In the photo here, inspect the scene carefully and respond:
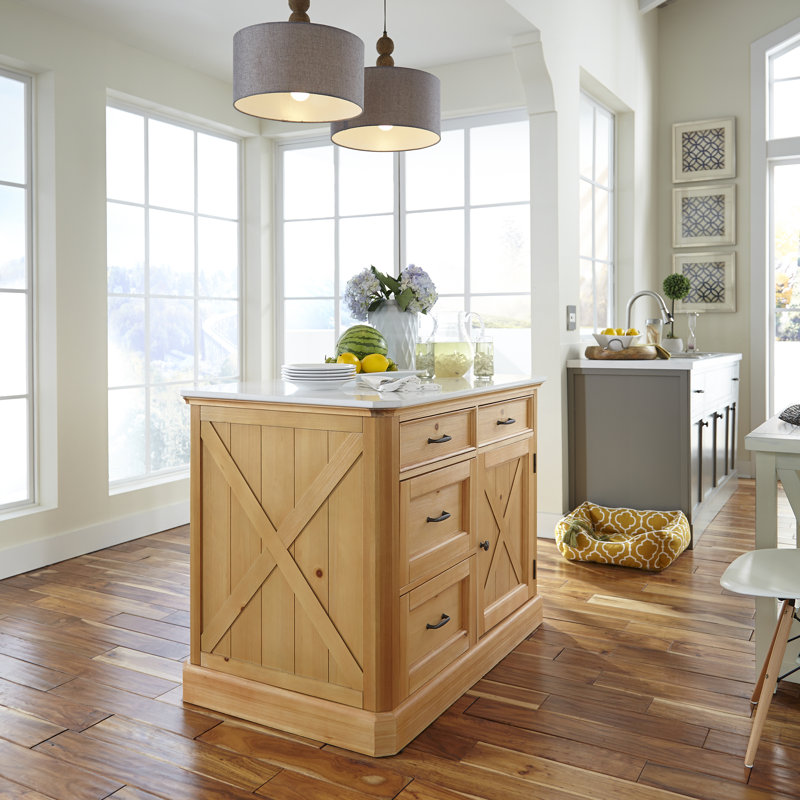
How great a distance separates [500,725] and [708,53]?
508cm

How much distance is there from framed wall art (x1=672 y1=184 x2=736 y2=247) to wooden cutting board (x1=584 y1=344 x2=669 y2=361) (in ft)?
6.14

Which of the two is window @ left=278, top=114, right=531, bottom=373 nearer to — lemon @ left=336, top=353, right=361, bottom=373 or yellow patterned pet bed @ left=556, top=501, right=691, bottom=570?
yellow patterned pet bed @ left=556, top=501, right=691, bottom=570

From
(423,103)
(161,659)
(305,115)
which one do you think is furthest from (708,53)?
(161,659)

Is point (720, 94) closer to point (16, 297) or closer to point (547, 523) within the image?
point (547, 523)

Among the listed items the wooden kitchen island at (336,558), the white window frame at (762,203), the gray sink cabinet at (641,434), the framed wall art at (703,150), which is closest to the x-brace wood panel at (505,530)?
the wooden kitchen island at (336,558)

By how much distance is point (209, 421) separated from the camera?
7.45 ft

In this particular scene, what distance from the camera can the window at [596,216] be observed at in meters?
4.57

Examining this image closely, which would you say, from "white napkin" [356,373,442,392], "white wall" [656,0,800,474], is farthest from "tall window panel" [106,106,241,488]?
"white wall" [656,0,800,474]

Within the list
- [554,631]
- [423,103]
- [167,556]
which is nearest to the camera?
[423,103]

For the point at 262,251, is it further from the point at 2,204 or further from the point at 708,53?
the point at 708,53

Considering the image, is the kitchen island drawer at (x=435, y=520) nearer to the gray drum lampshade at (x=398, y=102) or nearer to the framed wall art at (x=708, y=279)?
the gray drum lampshade at (x=398, y=102)

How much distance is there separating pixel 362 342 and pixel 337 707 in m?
1.10

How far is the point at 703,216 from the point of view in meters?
5.63

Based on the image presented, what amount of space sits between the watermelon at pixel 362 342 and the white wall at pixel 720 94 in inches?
149
